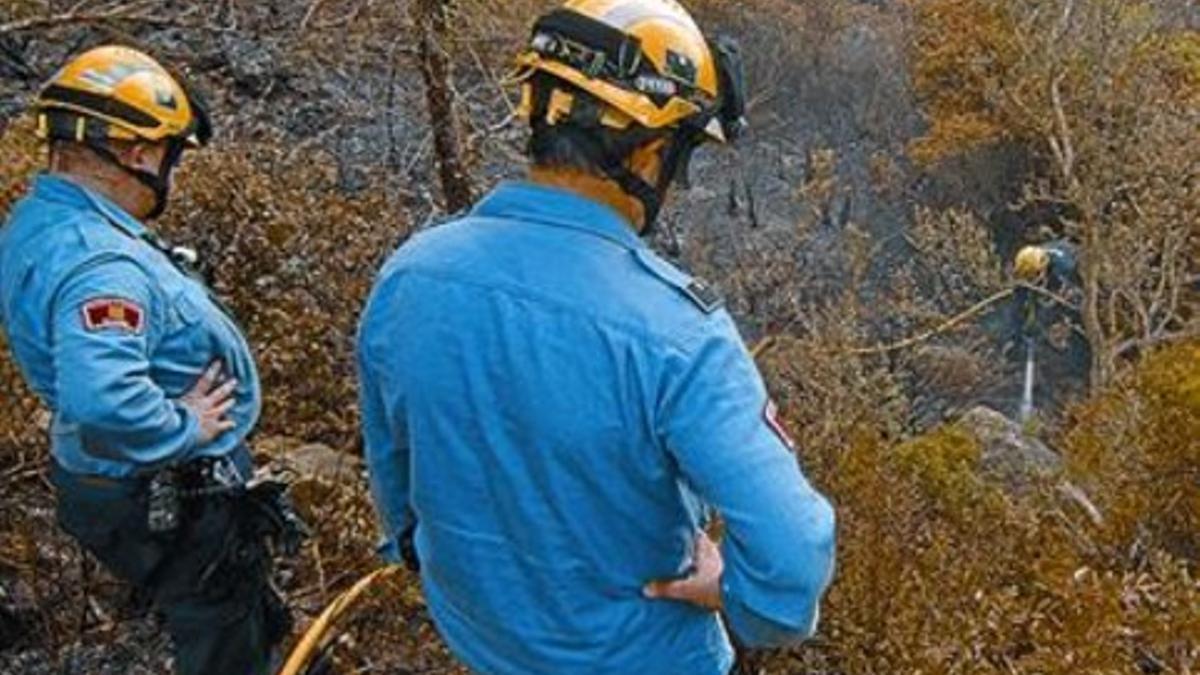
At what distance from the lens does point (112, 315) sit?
3.04 m

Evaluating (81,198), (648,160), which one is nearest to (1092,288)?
(81,198)

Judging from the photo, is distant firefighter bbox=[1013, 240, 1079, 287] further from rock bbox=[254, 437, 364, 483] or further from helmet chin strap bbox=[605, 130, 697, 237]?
helmet chin strap bbox=[605, 130, 697, 237]

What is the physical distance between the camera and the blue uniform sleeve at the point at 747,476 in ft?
6.47

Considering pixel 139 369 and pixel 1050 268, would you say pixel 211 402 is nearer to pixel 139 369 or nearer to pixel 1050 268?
pixel 139 369

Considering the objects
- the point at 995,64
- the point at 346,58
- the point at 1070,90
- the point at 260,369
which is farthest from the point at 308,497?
the point at 995,64

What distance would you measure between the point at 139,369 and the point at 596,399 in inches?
54.0

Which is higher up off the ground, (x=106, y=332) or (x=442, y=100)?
(x=106, y=332)

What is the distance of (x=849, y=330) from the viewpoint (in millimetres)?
Result: 13625

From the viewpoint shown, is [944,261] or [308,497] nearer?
[308,497]

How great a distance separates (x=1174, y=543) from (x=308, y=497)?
3598 millimetres

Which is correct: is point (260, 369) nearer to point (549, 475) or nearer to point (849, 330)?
point (549, 475)

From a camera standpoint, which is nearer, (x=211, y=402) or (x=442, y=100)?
(x=211, y=402)

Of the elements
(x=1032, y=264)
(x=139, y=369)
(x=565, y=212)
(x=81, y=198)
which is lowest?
(x=1032, y=264)

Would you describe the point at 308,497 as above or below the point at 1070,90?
above
